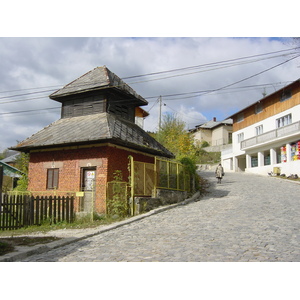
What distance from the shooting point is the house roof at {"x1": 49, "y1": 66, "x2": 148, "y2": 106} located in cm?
1748

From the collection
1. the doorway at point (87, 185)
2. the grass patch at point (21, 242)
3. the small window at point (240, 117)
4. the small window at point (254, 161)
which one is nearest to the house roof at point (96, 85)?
the doorway at point (87, 185)

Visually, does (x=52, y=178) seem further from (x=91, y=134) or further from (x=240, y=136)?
(x=240, y=136)

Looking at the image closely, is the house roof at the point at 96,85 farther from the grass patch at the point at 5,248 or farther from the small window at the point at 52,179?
the grass patch at the point at 5,248

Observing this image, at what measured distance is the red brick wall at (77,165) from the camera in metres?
14.3

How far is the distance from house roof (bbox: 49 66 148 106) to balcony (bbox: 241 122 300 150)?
16.8 metres

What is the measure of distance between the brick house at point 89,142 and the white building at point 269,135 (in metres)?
16.4

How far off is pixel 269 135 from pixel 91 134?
974 inches

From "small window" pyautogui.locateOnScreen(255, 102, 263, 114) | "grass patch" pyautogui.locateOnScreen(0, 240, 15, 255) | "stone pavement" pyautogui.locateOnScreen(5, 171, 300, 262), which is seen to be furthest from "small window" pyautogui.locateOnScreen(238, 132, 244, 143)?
"grass patch" pyautogui.locateOnScreen(0, 240, 15, 255)

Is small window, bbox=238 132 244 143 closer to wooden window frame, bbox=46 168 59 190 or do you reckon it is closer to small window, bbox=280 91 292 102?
small window, bbox=280 91 292 102

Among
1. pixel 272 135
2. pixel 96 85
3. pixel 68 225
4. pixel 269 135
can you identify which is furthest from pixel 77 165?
pixel 269 135

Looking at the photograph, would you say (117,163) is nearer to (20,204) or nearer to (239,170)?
(20,204)

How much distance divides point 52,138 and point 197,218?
8.44 metres

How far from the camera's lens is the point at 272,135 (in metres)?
33.5

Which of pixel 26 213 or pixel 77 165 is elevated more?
pixel 77 165
